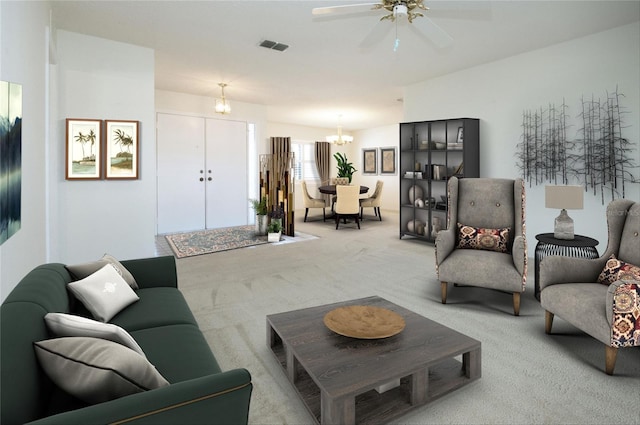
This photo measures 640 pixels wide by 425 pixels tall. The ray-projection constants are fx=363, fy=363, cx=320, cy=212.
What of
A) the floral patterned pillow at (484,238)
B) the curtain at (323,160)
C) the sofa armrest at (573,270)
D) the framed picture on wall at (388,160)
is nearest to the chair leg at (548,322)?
the sofa armrest at (573,270)

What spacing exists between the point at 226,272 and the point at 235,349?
75.8 inches

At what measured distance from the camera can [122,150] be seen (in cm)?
427

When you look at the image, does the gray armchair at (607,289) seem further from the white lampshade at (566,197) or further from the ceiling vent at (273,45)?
the ceiling vent at (273,45)

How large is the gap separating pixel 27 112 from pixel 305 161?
28.9ft

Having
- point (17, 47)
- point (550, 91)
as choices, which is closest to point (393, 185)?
point (550, 91)

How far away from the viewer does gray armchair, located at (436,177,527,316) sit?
2965 mm

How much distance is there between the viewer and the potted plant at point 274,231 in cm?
608

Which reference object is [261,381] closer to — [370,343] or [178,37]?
[370,343]

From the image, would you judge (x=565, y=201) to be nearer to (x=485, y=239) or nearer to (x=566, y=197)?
(x=566, y=197)

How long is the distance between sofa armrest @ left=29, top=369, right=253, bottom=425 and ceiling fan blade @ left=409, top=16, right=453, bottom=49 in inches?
144

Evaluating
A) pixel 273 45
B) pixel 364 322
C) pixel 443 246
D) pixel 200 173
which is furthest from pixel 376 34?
pixel 200 173

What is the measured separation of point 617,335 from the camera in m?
1.97

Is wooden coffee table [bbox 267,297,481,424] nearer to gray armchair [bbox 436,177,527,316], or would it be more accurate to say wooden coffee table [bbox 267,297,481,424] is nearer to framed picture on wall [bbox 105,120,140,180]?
gray armchair [bbox 436,177,527,316]

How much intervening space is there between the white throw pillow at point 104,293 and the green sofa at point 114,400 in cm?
12
